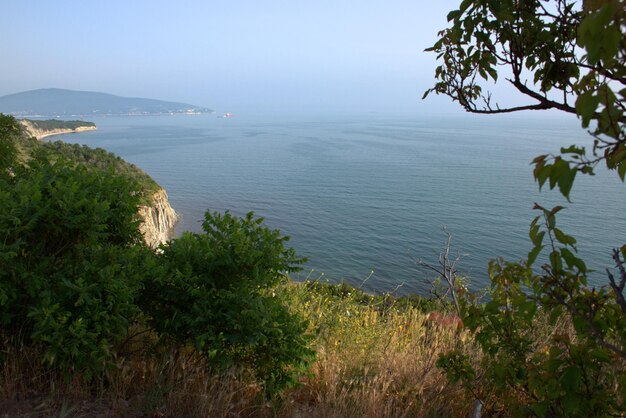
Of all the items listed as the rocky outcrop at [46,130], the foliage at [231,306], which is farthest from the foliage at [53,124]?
the foliage at [231,306]

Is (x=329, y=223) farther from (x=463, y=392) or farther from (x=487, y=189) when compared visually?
(x=463, y=392)

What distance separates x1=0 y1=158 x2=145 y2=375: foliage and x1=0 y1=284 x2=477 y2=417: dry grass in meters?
0.22

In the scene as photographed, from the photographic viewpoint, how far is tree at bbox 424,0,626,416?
123 centimetres

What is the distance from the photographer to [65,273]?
3475mm

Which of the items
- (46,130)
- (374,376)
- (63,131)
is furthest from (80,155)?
(63,131)

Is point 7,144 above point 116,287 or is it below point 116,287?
above

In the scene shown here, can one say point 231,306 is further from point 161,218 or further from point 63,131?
point 63,131

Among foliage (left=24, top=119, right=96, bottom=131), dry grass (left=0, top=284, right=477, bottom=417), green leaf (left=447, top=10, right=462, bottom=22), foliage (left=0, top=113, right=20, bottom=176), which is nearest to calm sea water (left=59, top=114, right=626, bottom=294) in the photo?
dry grass (left=0, top=284, right=477, bottom=417)

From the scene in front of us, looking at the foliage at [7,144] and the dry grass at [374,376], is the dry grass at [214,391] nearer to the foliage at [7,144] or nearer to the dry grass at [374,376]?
the dry grass at [374,376]

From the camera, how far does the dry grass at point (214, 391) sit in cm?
330

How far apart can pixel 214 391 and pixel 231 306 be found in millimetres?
616

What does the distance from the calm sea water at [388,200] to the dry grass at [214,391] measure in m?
9.60

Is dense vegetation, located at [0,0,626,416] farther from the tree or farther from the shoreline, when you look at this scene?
the shoreline

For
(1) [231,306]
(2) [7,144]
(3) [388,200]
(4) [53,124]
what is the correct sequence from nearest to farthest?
(1) [231,306] → (2) [7,144] → (3) [388,200] → (4) [53,124]
